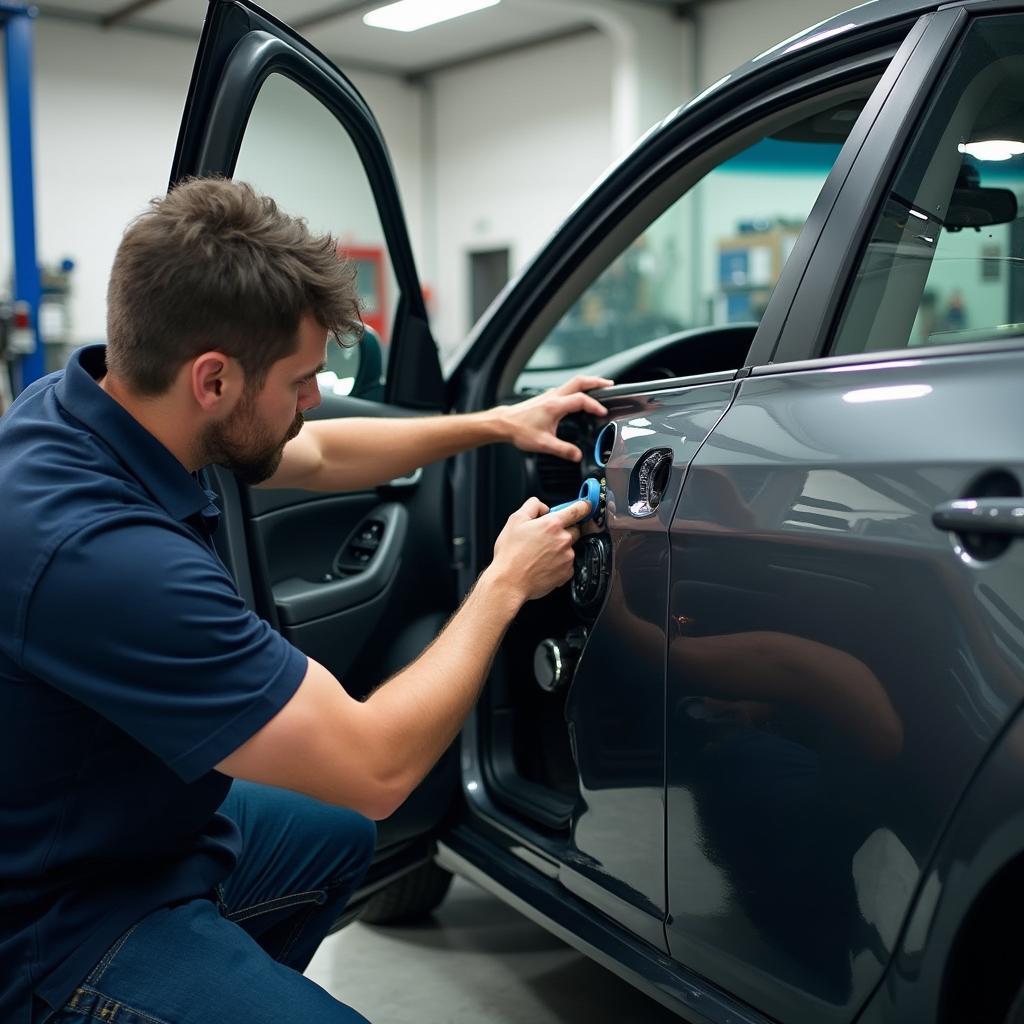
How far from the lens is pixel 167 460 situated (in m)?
1.38

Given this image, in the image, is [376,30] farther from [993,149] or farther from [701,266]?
[993,149]

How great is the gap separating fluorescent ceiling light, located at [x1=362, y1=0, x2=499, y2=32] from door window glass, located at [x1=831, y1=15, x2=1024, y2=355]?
328 inches

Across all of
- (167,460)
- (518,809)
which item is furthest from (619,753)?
(167,460)

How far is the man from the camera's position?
122 centimetres

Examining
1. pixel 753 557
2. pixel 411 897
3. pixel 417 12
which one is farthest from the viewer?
pixel 417 12

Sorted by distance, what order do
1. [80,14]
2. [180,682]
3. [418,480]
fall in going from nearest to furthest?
[180,682] → [418,480] → [80,14]

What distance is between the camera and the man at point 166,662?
122 cm

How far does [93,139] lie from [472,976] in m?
9.90

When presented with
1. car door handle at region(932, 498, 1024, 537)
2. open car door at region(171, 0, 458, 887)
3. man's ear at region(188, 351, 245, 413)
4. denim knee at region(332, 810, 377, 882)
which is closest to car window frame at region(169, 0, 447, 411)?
open car door at region(171, 0, 458, 887)

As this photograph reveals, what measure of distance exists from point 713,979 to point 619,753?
0.98ft

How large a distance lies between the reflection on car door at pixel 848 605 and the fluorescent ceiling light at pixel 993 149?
20 mm

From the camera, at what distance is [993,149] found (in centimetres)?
147

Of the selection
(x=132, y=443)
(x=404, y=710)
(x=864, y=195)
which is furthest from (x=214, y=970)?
(x=864, y=195)

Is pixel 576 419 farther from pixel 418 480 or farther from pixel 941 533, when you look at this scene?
pixel 941 533
